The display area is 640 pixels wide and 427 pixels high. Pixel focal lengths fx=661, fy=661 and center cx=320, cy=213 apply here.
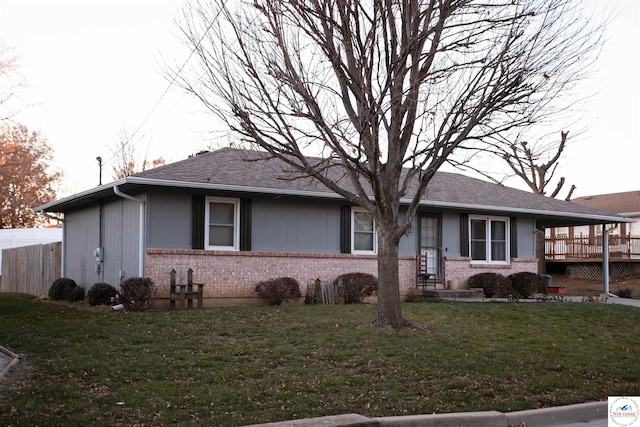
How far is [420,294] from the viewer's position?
19766 millimetres

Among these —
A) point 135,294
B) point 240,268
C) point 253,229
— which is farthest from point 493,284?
point 135,294

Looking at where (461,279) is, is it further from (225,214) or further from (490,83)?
(490,83)

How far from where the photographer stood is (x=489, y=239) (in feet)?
72.6

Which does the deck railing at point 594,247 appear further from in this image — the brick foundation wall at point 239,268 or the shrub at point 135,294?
the shrub at point 135,294

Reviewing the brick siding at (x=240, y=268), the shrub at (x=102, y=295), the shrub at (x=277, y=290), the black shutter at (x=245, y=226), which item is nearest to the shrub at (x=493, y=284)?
the brick siding at (x=240, y=268)

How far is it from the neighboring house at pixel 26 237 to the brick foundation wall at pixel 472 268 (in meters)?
22.7

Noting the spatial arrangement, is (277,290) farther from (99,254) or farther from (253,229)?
(99,254)

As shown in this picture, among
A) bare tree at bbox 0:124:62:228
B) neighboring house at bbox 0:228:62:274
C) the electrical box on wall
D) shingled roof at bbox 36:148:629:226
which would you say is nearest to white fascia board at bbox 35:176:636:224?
shingled roof at bbox 36:148:629:226

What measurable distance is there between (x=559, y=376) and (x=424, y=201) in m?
11.1

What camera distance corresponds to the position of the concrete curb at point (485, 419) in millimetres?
6129

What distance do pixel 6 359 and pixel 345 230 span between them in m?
11.4

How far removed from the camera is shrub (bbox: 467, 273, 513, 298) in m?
20.8

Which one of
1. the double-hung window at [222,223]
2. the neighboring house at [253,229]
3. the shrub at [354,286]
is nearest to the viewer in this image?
the neighboring house at [253,229]

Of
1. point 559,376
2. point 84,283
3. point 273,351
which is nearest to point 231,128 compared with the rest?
point 273,351
